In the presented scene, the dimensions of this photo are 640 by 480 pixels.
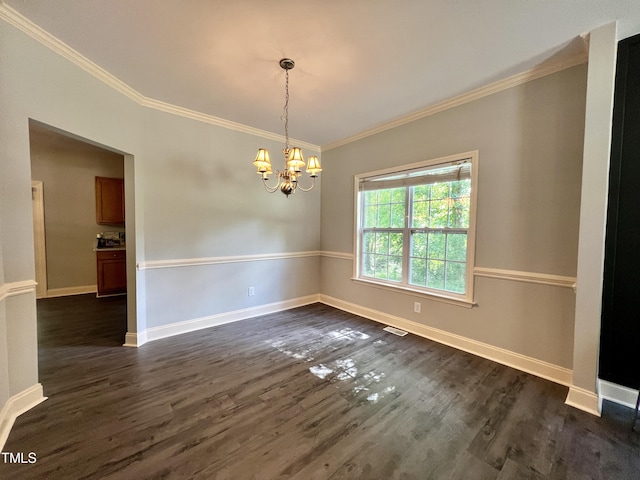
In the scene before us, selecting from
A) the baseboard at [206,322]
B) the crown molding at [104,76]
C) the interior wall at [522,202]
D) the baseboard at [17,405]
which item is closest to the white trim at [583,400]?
→ the interior wall at [522,202]

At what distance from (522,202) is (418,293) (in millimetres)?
1440

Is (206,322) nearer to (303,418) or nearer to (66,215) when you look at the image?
(303,418)

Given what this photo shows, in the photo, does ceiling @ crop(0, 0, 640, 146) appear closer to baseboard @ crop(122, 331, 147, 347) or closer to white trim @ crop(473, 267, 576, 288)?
white trim @ crop(473, 267, 576, 288)

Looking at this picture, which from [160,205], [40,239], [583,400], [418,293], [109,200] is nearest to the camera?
[583,400]

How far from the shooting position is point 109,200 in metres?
5.19

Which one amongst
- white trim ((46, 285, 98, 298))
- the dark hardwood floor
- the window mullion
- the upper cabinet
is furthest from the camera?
the upper cabinet

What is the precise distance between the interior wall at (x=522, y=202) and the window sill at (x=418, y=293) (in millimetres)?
57

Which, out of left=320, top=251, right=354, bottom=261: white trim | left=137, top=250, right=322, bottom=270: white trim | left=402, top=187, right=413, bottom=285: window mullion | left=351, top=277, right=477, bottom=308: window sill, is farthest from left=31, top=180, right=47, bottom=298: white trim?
left=402, top=187, right=413, bottom=285: window mullion

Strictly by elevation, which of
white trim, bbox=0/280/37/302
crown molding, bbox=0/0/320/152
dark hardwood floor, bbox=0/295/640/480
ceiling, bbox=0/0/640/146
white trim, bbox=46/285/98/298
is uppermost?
ceiling, bbox=0/0/640/146

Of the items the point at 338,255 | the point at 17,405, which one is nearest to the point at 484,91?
the point at 338,255

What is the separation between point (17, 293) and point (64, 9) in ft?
6.31

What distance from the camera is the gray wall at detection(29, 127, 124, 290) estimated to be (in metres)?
4.74

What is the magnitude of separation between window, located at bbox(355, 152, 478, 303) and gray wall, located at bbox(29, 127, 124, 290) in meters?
5.24

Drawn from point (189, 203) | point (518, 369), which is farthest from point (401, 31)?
point (518, 369)
